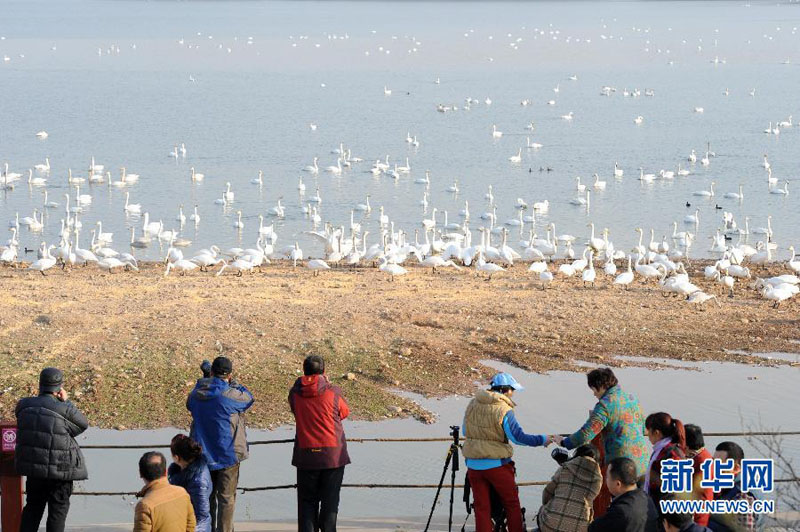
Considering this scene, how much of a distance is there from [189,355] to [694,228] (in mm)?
21549

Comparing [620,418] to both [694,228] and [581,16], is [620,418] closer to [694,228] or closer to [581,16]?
[694,228]

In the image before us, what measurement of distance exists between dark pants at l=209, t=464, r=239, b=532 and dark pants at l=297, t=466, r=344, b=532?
52cm

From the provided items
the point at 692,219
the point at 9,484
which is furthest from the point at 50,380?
the point at 692,219

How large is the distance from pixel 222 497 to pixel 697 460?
3.49 meters

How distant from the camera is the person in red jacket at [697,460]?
24.0 feet

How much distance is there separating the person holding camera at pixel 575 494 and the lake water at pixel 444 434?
8.88 ft

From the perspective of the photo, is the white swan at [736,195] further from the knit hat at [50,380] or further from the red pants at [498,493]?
the knit hat at [50,380]

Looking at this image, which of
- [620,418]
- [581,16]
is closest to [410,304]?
[620,418]

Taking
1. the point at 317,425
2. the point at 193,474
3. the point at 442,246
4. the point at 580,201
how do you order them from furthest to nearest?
the point at 580,201 → the point at 442,246 → the point at 317,425 → the point at 193,474

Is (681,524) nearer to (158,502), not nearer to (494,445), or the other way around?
(494,445)

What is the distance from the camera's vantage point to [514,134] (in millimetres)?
57375

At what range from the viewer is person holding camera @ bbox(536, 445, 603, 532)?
7.79 metres

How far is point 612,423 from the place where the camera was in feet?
27.0

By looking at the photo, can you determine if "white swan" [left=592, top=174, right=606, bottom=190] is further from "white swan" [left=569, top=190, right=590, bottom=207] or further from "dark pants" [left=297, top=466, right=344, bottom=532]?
"dark pants" [left=297, top=466, right=344, bottom=532]
